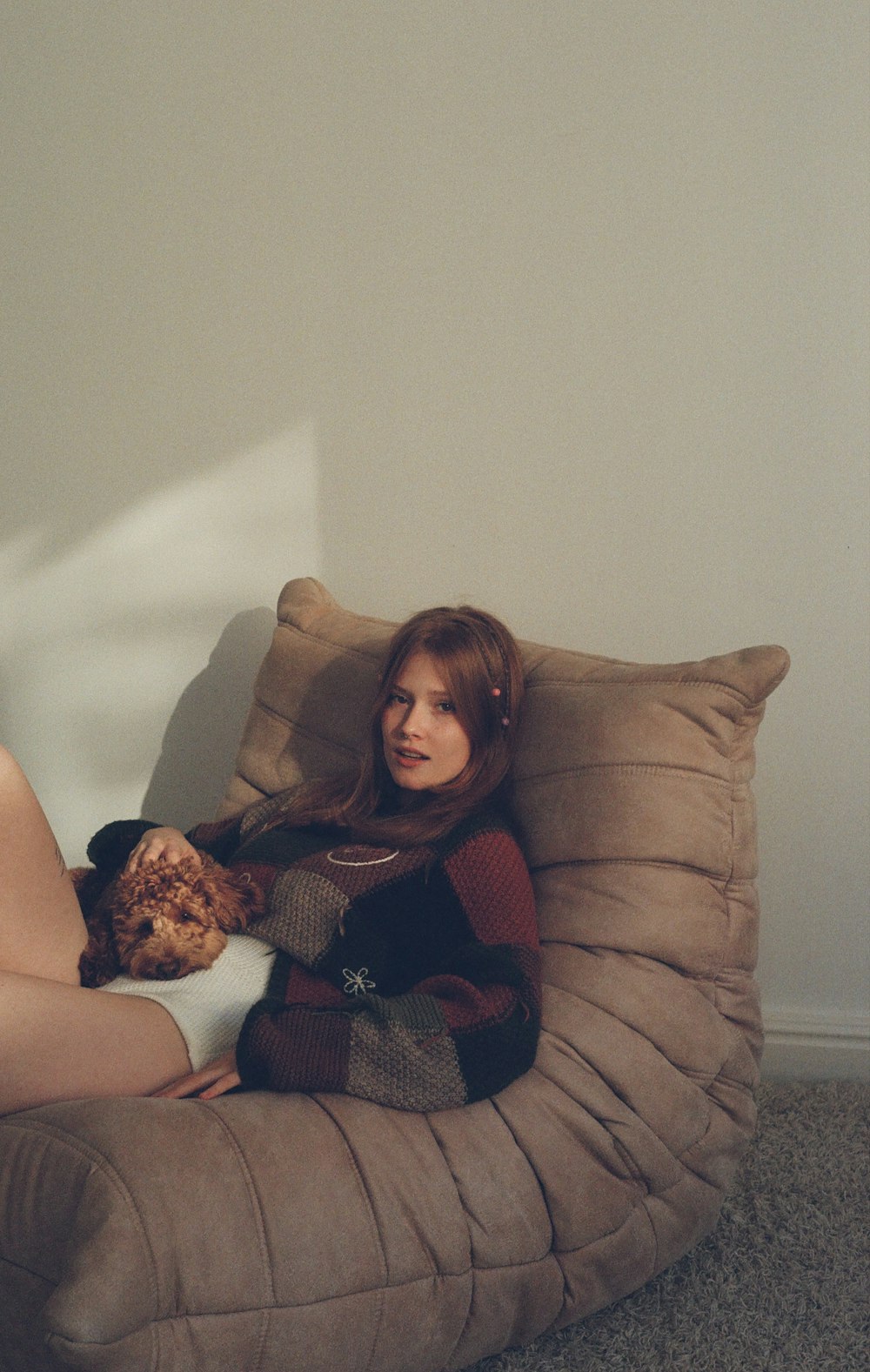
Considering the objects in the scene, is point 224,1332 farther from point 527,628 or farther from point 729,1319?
point 527,628

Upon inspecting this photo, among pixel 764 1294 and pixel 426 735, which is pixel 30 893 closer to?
pixel 426 735

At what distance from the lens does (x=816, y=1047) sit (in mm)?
2197

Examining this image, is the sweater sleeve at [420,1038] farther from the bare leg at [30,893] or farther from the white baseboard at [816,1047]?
the white baseboard at [816,1047]

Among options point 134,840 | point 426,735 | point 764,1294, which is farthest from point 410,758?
point 764,1294

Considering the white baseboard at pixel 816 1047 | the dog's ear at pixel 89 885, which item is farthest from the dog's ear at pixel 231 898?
the white baseboard at pixel 816 1047

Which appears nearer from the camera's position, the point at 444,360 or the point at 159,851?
the point at 159,851

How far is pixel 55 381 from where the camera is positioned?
2451 mm

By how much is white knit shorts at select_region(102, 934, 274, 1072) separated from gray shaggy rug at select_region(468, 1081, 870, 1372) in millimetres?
512

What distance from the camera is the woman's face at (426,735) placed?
67.7 inches

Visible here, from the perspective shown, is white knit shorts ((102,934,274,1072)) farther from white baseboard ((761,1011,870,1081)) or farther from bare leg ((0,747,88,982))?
white baseboard ((761,1011,870,1081))

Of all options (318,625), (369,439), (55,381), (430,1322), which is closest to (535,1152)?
(430,1322)

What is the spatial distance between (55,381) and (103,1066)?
1.58 m

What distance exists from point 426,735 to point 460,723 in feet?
0.19

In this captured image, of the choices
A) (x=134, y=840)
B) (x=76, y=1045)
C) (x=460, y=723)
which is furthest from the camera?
(x=134, y=840)
